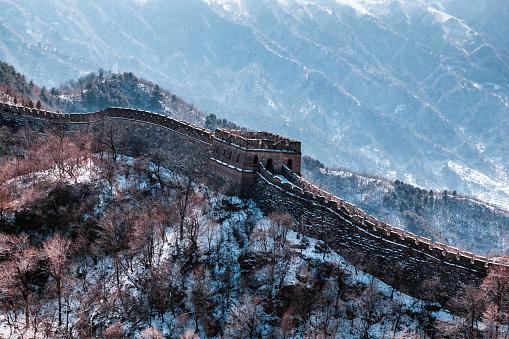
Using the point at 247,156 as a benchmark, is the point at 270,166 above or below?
below

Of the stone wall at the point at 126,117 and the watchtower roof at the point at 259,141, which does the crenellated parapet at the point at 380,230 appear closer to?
the watchtower roof at the point at 259,141

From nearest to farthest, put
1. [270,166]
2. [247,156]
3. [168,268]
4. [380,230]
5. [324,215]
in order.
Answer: [380,230]
[324,215]
[168,268]
[247,156]
[270,166]

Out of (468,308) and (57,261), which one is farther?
(57,261)

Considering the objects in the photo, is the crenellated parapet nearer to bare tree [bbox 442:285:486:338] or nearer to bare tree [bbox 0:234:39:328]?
bare tree [bbox 442:285:486:338]

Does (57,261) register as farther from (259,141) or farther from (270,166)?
(270,166)

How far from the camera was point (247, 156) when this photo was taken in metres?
66.6

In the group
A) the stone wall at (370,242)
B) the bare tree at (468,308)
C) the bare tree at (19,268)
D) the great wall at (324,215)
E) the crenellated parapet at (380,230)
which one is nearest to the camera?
the bare tree at (468,308)

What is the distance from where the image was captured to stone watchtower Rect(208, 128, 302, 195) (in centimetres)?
6669

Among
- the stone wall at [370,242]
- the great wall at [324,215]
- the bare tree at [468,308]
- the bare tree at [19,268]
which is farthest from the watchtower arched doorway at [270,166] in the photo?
the bare tree at [19,268]

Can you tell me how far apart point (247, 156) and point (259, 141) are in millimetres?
2541

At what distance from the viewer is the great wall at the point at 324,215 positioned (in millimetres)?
51719

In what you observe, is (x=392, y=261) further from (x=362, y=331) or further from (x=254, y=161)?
(x=254, y=161)

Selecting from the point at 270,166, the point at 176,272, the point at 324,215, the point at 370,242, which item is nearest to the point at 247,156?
the point at 270,166

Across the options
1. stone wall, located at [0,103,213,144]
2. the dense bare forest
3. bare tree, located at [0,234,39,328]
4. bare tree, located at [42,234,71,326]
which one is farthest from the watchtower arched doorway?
bare tree, located at [0,234,39,328]
